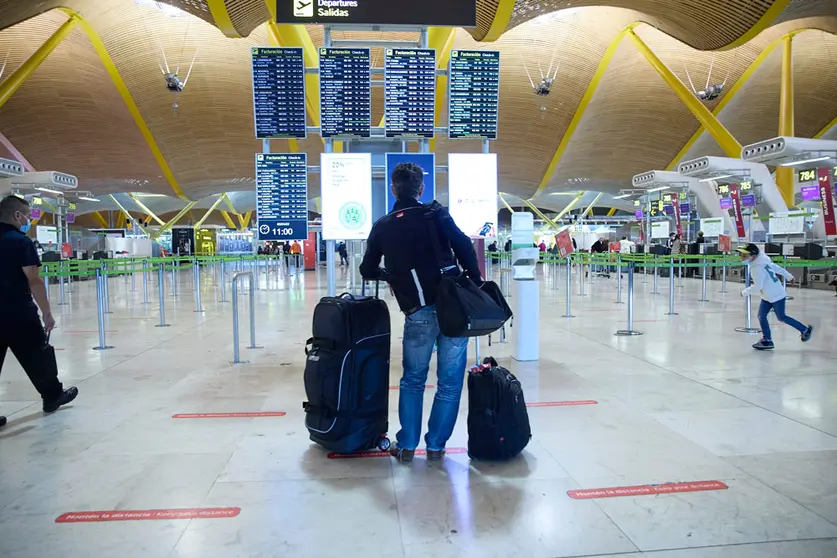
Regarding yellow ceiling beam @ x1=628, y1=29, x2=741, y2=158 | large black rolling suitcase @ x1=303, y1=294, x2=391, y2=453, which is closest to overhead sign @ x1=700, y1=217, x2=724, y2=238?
yellow ceiling beam @ x1=628, y1=29, x2=741, y2=158

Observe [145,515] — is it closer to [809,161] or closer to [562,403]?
[562,403]

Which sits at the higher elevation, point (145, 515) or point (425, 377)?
point (425, 377)

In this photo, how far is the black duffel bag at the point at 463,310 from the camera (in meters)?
3.25

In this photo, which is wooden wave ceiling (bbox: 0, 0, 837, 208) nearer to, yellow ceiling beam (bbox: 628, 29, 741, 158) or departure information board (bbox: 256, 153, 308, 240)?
yellow ceiling beam (bbox: 628, 29, 741, 158)

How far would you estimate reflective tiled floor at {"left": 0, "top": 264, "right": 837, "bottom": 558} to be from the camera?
2.63 metres

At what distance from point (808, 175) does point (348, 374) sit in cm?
2305

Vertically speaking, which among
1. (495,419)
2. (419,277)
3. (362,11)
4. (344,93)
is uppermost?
(362,11)

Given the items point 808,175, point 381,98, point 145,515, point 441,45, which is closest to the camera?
point 145,515

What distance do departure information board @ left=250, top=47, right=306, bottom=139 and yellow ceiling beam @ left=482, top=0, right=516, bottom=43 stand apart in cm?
1279

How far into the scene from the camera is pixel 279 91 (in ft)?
21.6

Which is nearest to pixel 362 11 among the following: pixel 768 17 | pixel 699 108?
pixel 768 17

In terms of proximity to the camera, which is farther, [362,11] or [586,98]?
[586,98]

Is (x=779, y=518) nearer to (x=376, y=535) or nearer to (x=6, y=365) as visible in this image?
(x=376, y=535)

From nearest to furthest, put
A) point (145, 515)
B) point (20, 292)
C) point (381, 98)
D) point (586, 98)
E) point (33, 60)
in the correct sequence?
point (145, 515) → point (20, 292) → point (33, 60) → point (381, 98) → point (586, 98)
